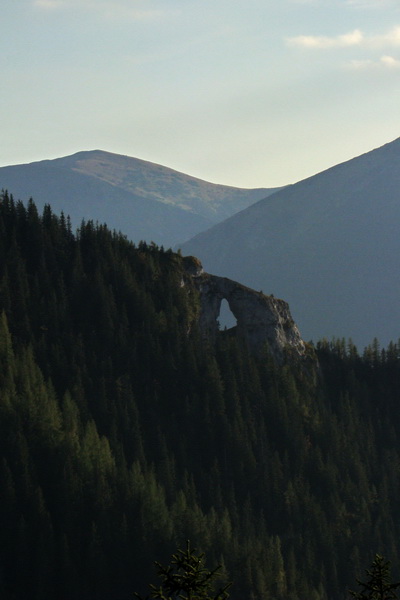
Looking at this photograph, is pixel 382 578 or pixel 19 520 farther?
pixel 19 520

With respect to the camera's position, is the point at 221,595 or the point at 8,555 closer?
the point at 221,595

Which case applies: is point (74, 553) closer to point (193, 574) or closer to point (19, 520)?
point (19, 520)

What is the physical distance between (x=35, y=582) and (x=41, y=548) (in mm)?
6446

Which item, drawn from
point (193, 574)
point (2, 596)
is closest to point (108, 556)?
point (2, 596)

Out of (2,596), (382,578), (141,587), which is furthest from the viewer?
(141,587)

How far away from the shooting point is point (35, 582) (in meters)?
189

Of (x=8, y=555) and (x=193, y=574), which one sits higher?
(x=193, y=574)

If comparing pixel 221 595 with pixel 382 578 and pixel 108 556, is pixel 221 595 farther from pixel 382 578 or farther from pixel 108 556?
pixel 108 556

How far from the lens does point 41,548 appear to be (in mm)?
192625

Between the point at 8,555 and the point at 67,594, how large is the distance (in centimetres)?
1373

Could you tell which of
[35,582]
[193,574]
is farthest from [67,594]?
[193,574]

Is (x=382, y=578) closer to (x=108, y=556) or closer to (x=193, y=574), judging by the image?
(x=193, y=574)

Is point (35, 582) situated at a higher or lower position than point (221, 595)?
lower

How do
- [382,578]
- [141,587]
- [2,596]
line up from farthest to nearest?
[141,587] → [2,596] → [382,578]
